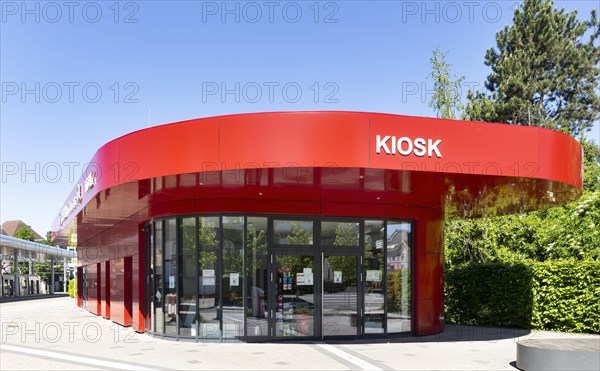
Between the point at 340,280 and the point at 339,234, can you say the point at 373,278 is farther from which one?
the point at 339,234

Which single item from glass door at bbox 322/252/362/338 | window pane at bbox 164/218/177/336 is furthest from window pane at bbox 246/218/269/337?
window pane at bbox 164/218/177/336

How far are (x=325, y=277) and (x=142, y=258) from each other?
473 cm

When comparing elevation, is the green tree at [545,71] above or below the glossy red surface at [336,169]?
above

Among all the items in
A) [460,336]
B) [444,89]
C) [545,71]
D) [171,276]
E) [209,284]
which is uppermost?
[545,71]

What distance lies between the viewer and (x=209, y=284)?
12.5 metres

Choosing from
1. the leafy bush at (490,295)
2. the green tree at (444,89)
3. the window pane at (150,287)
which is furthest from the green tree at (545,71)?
the window pane at (150,287)

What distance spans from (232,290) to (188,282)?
0.97 metres

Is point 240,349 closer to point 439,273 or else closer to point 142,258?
point 142,258

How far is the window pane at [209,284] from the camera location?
12.5m

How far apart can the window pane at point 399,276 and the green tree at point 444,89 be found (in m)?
8.02

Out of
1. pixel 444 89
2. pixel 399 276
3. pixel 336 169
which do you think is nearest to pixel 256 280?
pixel 399 276

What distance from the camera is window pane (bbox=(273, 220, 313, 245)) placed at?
12.8 m

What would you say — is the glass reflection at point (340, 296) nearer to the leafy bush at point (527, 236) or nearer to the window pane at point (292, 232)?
the window pane at point (292, 232)

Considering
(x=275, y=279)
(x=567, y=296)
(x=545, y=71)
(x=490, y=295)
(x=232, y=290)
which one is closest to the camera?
(x=232, y=290)
